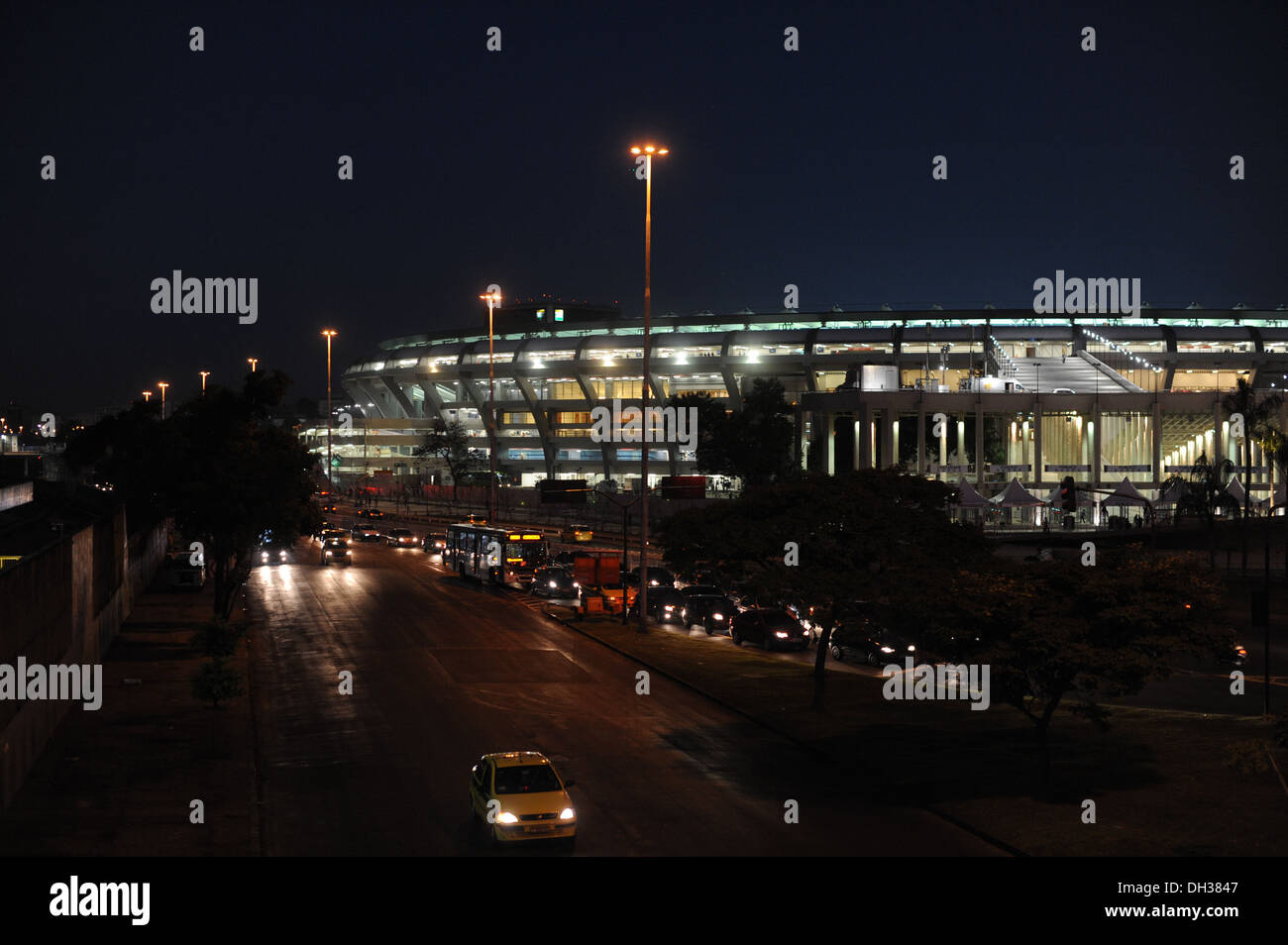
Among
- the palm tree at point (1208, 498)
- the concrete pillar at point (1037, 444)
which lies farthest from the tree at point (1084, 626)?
the concrete pillar at point (1037, 444)

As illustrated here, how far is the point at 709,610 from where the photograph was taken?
46.9 meters

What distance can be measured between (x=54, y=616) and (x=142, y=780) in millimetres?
5714

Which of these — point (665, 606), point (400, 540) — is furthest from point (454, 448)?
point (665, 606)

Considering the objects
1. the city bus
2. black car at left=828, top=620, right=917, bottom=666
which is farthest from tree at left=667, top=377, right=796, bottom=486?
black car at left=828, top=620, right=917, bottom=666

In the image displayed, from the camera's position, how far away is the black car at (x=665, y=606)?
49469mm

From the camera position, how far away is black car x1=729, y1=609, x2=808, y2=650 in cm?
4125

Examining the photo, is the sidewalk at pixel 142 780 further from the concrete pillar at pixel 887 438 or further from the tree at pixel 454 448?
the tree at pixel 454 448

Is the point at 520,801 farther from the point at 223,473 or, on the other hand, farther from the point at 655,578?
the point at 655,578

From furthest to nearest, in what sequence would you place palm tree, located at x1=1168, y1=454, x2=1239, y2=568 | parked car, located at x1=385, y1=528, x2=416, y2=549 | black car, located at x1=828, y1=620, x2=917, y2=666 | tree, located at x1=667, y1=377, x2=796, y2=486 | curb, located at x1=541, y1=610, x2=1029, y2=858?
1. tree, located at x1=667, y1=377, x2=796, y2=486
2. parked car, located at x1=385, y1=528, x2=416, y2=549
3. palm tree, located at x1=1168, y1=454, x2=1239, y2=568
4. black car, located at x1=828, y1=620, x2=917, y2=666
5. curb, located at x1=541, y1=610, x2=1029, y2=858

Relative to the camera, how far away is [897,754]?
25375 millimetres

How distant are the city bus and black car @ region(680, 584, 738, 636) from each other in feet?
45.9

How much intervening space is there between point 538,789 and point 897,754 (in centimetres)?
944

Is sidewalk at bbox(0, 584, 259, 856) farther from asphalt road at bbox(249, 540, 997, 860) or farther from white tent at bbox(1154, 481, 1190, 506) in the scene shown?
white tent at bbox(1154, 481, 1190, 506)
